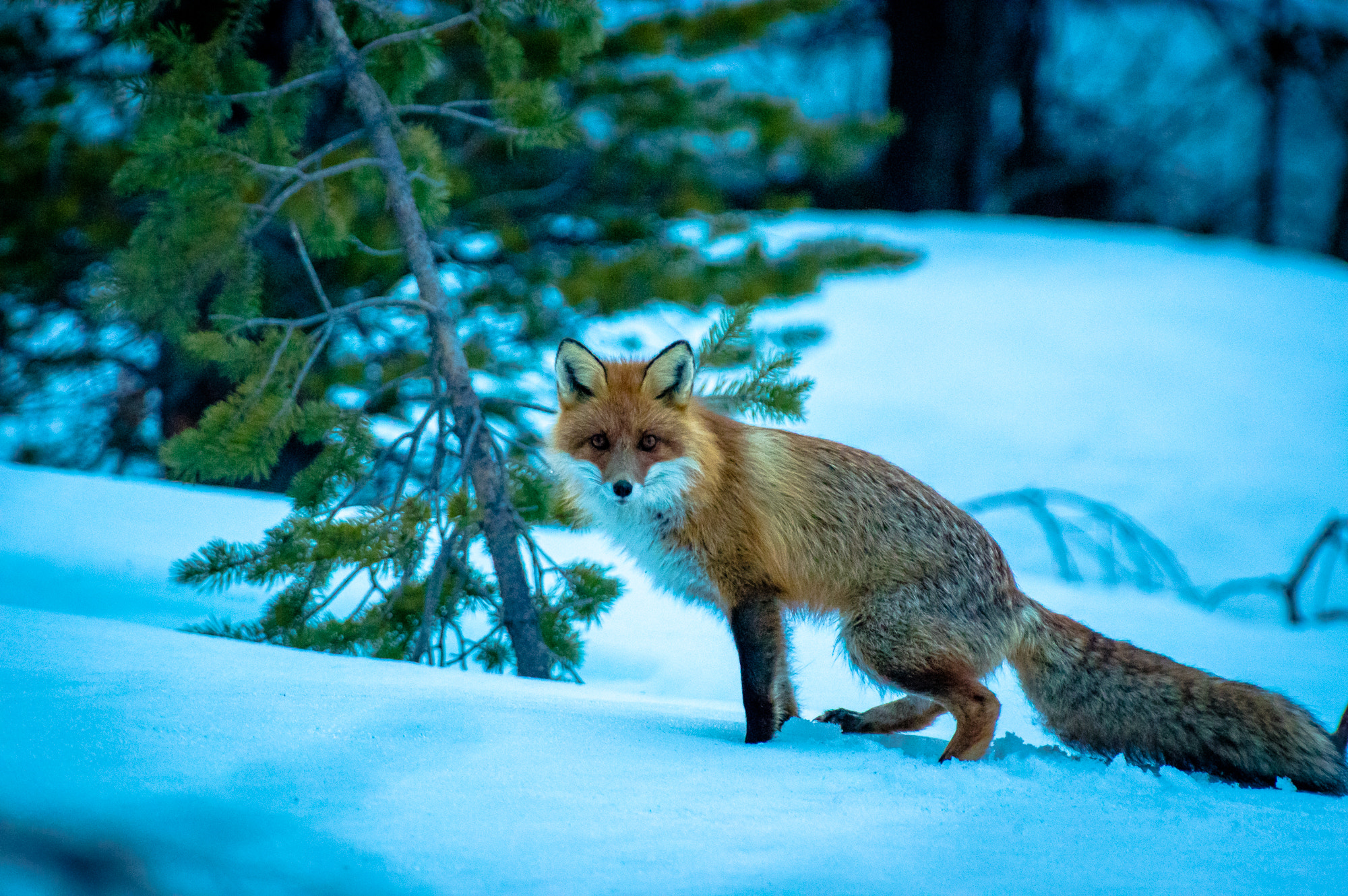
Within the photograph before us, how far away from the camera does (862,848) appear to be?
1.52m

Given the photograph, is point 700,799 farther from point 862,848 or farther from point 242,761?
point 242,761

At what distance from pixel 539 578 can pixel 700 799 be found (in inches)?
60.5

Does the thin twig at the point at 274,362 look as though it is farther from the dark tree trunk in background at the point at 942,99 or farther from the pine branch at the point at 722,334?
the dark tree trunk in background at the point at 942,99

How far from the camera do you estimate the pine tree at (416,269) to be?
284cm

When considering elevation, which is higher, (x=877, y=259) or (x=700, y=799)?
(x=877, y=259)

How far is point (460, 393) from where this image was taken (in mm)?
3033

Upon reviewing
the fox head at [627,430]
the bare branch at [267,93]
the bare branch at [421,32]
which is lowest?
the fox head at [627,430]

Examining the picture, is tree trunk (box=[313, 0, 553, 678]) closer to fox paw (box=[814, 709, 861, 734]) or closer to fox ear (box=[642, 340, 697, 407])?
fox ear (box=[642, 340, 697, 407])

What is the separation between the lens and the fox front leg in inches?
89.6

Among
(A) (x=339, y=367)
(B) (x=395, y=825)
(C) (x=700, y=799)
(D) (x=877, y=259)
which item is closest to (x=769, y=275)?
(D) (x=877, y=259)

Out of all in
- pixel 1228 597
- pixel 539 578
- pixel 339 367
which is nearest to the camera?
pixel 539 578

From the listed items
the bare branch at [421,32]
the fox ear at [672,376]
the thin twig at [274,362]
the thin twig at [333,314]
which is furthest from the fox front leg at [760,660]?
the bare branch at [421,32]

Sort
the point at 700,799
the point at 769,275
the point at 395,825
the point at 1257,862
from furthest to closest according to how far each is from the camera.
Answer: the point at 769,275, the point at 700,799, the point at 1257,862, the point at 395,825

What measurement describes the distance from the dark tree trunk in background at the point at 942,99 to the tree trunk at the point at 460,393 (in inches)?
302
